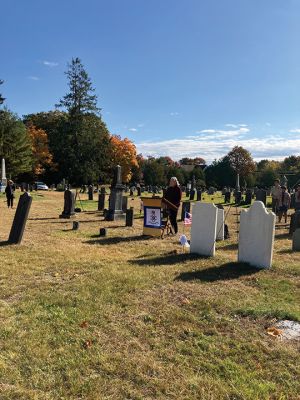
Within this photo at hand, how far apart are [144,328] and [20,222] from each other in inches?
238

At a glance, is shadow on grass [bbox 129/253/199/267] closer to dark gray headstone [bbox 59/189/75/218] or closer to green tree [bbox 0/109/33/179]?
dark gray headstone [bbox 59/189/75/218]

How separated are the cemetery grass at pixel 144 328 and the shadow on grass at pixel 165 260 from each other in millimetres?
40

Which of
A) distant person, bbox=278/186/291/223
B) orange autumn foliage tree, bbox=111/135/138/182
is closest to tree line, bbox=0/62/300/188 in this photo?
orange autumn foliage tree, bbox=111/135/138/182

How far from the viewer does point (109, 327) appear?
4371 millimetres

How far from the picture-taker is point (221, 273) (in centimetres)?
685

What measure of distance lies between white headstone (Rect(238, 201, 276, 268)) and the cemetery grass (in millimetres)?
304

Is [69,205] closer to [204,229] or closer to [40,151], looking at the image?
[204,229]

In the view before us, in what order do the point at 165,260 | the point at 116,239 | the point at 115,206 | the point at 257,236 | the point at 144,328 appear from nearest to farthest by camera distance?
the point at 144,328
the point at 257,236
the point at 165,260
the point at 116,239
the point at 115,206

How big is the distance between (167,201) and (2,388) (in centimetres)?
858

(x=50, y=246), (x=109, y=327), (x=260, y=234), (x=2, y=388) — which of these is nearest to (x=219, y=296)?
(x=109, y=327)

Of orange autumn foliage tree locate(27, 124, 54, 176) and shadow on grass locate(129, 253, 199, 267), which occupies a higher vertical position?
orange autumn foliage tree locate(27, 124, 54, 176)

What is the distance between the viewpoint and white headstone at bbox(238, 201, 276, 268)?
7227 millimetres

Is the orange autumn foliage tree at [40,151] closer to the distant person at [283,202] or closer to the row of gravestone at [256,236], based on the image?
the distant person at [283,202]

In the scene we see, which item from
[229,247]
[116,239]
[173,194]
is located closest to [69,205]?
[116,239]
